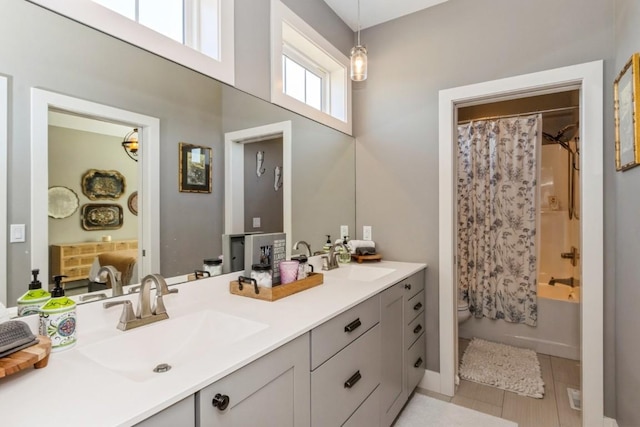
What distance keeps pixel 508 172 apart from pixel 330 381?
9.36ft

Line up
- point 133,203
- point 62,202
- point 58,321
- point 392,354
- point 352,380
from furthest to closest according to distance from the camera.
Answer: point 392,354, point 352,380, point 133,203, point 62,202, point 58,321

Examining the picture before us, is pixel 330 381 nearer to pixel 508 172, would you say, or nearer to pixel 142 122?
pixel 142 122

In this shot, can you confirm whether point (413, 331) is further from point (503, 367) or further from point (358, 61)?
point (358, 61)

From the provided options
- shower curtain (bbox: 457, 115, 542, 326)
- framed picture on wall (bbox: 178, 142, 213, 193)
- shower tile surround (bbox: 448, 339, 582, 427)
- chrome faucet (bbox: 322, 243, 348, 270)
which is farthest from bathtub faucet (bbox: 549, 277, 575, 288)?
framed picture on wall (bbox: 178, 142, 213, 193)

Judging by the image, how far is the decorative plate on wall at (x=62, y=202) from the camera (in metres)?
1.04

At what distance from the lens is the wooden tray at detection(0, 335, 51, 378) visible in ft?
2.40

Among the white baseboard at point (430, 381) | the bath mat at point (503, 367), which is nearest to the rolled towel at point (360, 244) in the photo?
the white baseboard at point (430, 381)

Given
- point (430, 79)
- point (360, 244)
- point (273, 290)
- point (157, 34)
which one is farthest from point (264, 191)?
point (430, 79)

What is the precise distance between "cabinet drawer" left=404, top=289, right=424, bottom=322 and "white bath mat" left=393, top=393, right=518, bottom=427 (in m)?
0.58

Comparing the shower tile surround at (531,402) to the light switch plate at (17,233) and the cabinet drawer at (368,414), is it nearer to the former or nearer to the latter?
the cabinet drawer at (368,414)

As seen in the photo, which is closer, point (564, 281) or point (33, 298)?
point (33, 298)

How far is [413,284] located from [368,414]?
0.86 m

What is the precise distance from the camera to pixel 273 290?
1.46m

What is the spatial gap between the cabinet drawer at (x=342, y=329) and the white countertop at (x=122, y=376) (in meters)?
0.05
